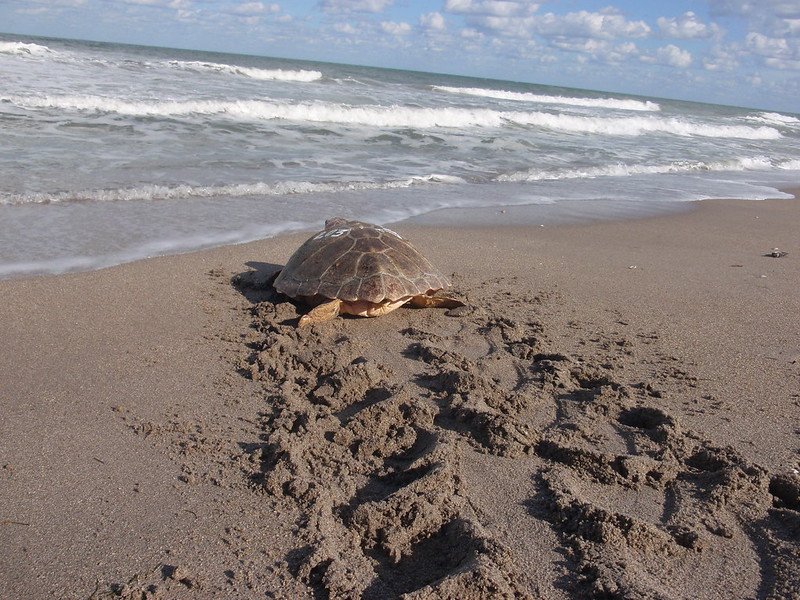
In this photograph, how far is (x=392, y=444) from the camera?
299 cm

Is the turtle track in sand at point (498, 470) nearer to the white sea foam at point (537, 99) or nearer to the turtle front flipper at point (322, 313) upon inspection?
the turtle front flipper at point (322, 313)

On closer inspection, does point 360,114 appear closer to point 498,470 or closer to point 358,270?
point 358,270

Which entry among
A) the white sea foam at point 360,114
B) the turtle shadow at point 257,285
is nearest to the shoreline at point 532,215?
the turtle shadow at point 257,285

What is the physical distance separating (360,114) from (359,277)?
562 inches

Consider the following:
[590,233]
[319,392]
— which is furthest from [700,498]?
[590,233]

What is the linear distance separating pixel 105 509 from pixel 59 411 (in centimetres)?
87

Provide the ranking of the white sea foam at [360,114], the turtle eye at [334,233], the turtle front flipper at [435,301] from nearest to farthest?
the turtle front flipper at [435,301] → the turtle eye at [334,233] → the white sea foam at [360,114]

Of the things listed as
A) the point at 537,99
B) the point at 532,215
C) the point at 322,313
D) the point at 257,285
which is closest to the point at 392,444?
the point at 322,313

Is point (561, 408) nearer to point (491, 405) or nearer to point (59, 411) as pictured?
point (491, 405)

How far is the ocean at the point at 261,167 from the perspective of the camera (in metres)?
6.33

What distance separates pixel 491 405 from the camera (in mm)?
3367

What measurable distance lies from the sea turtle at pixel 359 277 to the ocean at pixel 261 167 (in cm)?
156

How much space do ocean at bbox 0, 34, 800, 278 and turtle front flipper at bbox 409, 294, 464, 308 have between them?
89.7 inches

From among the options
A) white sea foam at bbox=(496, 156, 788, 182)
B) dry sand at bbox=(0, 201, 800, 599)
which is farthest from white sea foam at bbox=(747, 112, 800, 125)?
dry sand at bbox=(0, 201, 800, 599)
